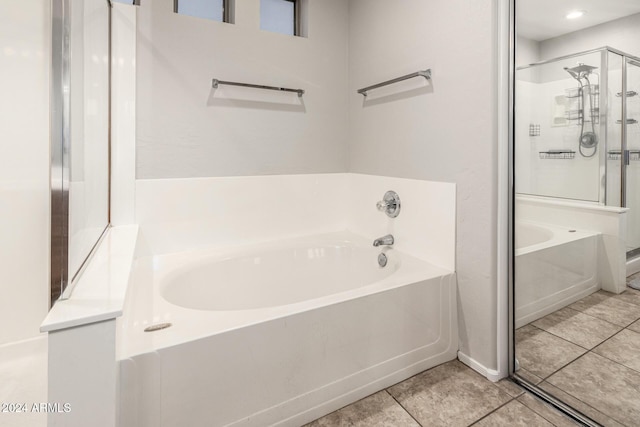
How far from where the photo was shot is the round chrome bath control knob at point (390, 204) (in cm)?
203

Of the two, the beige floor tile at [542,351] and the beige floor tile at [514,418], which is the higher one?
the beige floor tile at [542,351]

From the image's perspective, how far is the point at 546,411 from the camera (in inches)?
52.0

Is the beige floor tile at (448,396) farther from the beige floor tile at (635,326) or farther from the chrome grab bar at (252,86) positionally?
the chrome grab bar at (252,86)

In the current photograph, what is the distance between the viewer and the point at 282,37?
7.24ft

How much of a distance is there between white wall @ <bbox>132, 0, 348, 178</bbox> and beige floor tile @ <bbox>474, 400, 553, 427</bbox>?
1738 millimetres

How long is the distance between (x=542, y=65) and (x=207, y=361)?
1.75 metres

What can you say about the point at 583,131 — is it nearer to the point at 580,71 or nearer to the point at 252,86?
the point at 580,71

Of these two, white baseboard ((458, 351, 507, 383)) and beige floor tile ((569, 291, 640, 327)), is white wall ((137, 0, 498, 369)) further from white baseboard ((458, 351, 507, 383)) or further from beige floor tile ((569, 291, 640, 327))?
beige floor tile ((569, 291, 640, 327))

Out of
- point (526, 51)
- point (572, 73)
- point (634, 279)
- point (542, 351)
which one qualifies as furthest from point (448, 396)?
point (526, 51)

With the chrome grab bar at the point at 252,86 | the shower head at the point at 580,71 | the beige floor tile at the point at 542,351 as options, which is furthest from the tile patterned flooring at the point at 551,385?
the chrome grab bar at the point at 252,86

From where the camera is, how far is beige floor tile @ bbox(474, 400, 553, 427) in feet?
4.12

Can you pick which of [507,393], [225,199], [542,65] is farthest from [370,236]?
[542,65]

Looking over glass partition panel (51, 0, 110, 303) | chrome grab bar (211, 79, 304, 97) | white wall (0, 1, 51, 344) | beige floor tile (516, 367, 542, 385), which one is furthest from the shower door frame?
white wall (0, 1, 51, 344)

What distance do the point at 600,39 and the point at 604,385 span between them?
1309 millimetres
